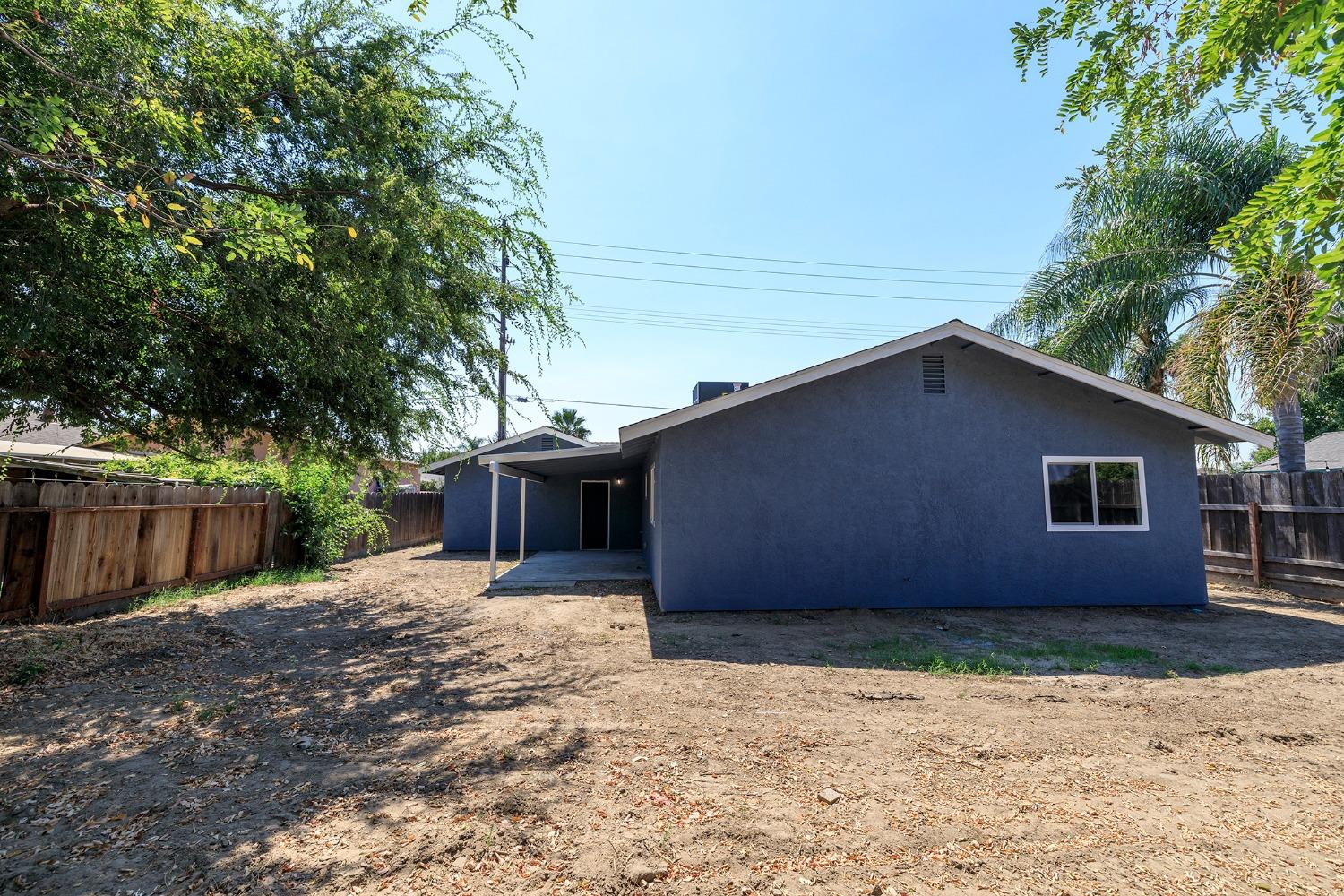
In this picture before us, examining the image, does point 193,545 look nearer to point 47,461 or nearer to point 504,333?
point 47,461

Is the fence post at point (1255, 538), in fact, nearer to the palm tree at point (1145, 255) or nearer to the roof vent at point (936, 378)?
the palm tree at point (1145, 255)

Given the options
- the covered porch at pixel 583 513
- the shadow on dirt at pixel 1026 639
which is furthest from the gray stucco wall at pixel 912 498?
the covered porch at pixel 583 513

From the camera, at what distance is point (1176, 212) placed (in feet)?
39.7

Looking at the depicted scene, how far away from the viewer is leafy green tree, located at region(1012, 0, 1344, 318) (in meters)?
1.87

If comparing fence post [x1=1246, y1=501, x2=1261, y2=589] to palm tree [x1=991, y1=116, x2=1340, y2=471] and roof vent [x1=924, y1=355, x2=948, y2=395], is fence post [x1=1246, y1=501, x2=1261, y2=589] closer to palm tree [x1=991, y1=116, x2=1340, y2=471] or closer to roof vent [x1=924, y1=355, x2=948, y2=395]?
palm tree [x1=991, y1=116, x2=1340, y2=471]

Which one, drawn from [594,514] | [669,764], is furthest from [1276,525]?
[594,514]

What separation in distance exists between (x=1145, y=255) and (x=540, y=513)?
16.1 metres

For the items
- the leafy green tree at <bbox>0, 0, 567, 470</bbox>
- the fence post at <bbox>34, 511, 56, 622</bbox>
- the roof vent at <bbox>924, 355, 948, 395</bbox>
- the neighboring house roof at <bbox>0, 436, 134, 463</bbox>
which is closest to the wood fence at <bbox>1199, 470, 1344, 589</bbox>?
the roof vent at <bbox>924, 355, 948, 395</bbox>

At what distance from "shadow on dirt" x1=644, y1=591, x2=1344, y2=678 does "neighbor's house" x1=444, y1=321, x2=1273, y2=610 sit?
44 cm

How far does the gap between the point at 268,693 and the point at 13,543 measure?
4.52 metres

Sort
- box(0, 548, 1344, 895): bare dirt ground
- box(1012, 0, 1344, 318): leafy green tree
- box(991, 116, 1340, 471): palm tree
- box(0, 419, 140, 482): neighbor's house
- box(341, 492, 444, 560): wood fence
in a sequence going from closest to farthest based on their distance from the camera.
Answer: box(1012, 0, 1344, 318): leafy green tree, box(0, 548, 1344, 895): bare dirt ground, box(0, 419, 140, 482): neighbor's house, box(991, 116, 1340, 471): palm tree, box(341, 492, 444, 560): wood fence

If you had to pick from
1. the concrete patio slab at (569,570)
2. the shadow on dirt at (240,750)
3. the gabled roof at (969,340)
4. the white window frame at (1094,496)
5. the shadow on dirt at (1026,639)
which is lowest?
the shadow on dirt at (240,750)

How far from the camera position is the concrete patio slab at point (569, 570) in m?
11.6

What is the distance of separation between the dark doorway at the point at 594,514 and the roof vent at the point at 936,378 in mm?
11760
